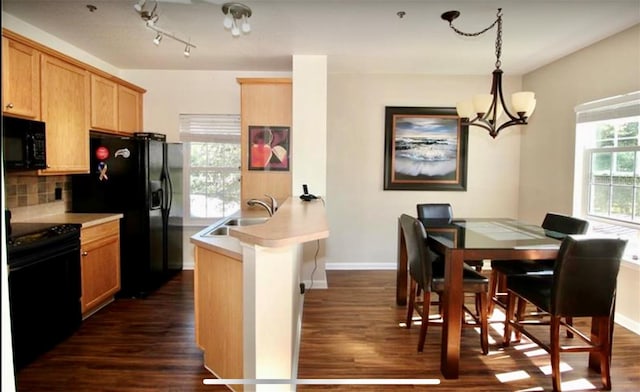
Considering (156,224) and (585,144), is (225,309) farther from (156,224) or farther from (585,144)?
(585,144)

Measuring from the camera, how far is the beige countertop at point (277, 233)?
1.58 m

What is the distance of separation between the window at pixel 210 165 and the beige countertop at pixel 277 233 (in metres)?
2.26

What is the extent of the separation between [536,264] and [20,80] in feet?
13.8

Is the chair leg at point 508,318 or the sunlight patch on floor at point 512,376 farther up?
the chair leg at point 508,318

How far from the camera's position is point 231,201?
466 centimetres

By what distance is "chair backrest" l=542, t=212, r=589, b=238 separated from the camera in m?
2.92

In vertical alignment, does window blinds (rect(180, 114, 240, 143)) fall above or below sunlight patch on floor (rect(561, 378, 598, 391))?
above

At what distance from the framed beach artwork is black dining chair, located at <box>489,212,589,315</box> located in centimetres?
153

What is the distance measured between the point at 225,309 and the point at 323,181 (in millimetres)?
2087

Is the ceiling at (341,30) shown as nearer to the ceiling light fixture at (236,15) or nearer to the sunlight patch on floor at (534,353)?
the ceiling light fixture at (236,15)

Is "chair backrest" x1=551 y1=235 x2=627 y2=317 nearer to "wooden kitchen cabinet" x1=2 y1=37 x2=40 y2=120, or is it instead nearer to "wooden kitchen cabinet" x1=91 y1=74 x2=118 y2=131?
"wooden kitchen cabinet" x1=2 y1=37 x2=40 y2=120

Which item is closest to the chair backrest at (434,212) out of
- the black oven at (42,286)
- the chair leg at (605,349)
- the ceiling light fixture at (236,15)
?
the chair leg at (605,349)

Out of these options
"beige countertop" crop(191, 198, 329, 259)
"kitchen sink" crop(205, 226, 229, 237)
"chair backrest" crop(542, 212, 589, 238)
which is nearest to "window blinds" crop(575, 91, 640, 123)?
"chair backrest" crop(542, 212, 589, 238)

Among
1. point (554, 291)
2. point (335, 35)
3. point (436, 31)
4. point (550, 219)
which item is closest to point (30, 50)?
point (335, 35)
